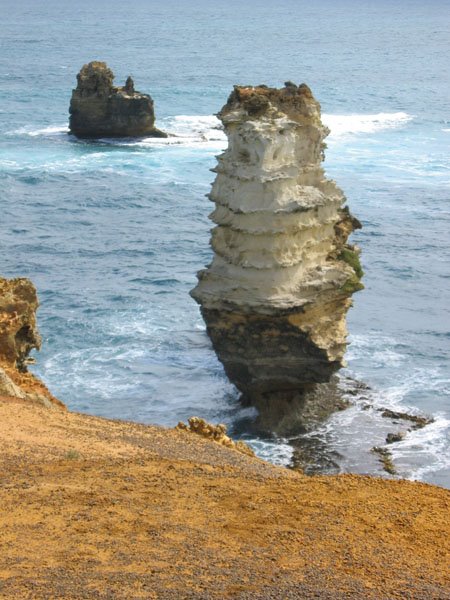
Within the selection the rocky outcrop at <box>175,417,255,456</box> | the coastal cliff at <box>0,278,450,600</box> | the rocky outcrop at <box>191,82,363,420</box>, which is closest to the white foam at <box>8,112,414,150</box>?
the rocky outcrop at <box>191,82,363,420</box>

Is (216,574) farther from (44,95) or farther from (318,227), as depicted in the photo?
(44,95)

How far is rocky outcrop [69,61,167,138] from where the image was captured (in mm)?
75125

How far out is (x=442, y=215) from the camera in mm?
58750

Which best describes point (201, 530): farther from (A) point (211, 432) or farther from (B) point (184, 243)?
(B) point (184, 243)

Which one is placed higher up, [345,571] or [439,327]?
[345,571]

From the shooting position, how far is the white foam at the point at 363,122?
274 ft

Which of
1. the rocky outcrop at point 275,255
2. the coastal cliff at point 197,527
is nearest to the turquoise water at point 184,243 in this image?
the rocky outcrop at point 275,255

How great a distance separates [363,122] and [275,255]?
57151mm

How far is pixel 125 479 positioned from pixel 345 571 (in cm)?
384

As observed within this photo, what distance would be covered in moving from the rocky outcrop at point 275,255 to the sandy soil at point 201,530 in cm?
1542

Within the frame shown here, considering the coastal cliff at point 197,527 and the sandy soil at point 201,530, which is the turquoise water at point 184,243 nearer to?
the coastal cliff at point 197,527

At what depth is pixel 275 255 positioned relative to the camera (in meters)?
32.6

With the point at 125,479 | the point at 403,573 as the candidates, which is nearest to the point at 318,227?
the point at 125,479

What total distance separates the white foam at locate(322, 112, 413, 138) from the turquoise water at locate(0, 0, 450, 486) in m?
0.21
